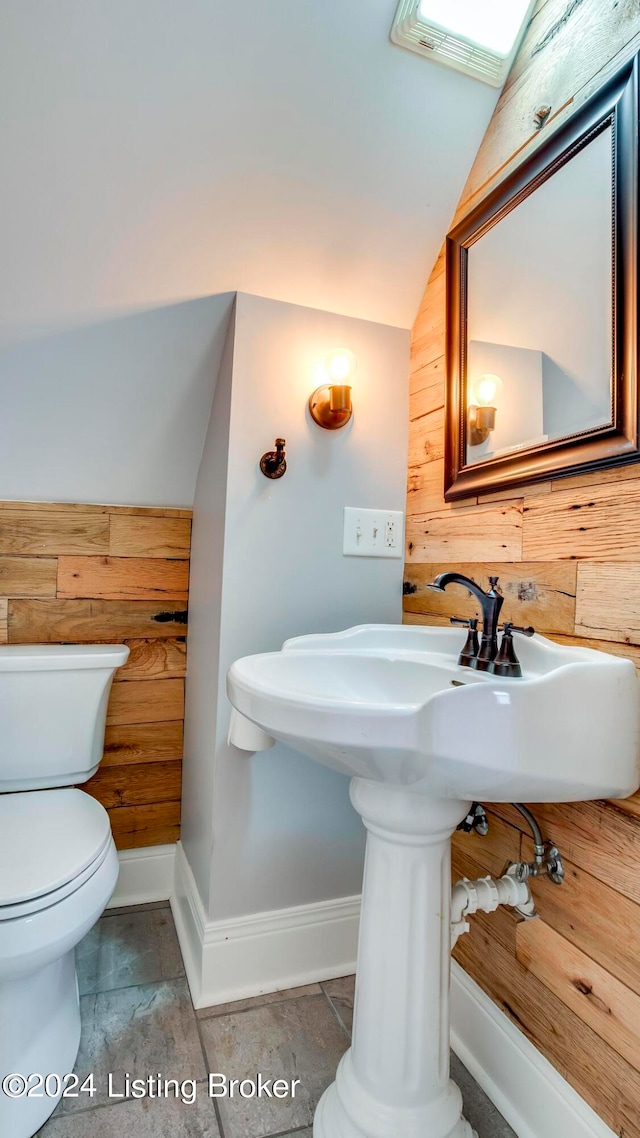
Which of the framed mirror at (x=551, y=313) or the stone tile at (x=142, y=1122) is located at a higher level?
the framed mirror at (x=551, y=313)

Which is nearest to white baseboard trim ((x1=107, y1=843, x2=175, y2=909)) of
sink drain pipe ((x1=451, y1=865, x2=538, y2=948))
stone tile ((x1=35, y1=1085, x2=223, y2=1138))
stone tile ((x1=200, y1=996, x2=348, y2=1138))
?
stone tile ((x1=200, y1=996, x2=348, y2=1138))

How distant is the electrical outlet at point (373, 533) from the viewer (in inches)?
55.5

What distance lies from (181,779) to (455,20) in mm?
1975

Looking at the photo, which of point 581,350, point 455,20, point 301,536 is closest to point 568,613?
point 581,350

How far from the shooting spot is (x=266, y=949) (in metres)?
1.32

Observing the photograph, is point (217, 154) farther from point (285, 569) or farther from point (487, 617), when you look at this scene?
point (487, 617)

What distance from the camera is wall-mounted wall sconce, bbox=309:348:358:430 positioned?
1289 millimetres

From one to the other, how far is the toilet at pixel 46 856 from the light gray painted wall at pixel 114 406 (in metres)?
0.47

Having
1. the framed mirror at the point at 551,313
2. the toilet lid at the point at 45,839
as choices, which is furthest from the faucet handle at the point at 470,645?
the toilet lid at the point at 45,839

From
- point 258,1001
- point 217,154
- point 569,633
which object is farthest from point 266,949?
point 217,154

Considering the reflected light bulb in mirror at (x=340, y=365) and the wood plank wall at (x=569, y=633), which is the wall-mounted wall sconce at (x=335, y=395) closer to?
the reflected light bulb in mirror at (x=340, y=365)

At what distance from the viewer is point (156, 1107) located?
102 centimetres

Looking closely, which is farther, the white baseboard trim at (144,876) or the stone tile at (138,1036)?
the white baseboard trim at (144,876)

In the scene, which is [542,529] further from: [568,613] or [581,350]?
[581,350]
